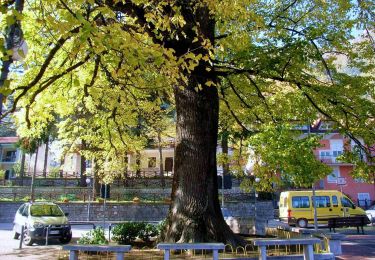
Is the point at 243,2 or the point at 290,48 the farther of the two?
the point at 290,48

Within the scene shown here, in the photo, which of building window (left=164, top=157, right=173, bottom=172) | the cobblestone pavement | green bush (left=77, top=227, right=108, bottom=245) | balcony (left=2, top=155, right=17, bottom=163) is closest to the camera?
green bush (left=77, top=227, right=108, bottom=245)

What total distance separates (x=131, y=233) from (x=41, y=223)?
21.1 ft

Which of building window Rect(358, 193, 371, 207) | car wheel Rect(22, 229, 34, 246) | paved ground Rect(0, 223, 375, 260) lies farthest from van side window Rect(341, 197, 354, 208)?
car wheel Rect(22, 229, 34, 246)

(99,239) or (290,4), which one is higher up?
(290,4)

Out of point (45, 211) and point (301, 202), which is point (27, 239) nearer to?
point (45, 211)

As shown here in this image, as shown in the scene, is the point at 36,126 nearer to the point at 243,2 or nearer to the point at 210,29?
the point at 210,29

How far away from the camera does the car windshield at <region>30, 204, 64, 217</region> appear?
53.7 feet

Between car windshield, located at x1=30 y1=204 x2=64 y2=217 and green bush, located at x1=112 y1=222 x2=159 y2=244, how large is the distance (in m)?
6.82

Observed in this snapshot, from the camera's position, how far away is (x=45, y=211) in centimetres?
1675

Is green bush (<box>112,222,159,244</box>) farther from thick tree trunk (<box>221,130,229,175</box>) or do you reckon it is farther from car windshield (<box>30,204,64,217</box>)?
car windshield (<box>30,204,64,217</box>)

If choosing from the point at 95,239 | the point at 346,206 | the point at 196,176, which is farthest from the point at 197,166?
the point at 346,206

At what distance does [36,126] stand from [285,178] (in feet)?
31.9

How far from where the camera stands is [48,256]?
10172 mm

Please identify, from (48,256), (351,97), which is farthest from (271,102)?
(48,256)
